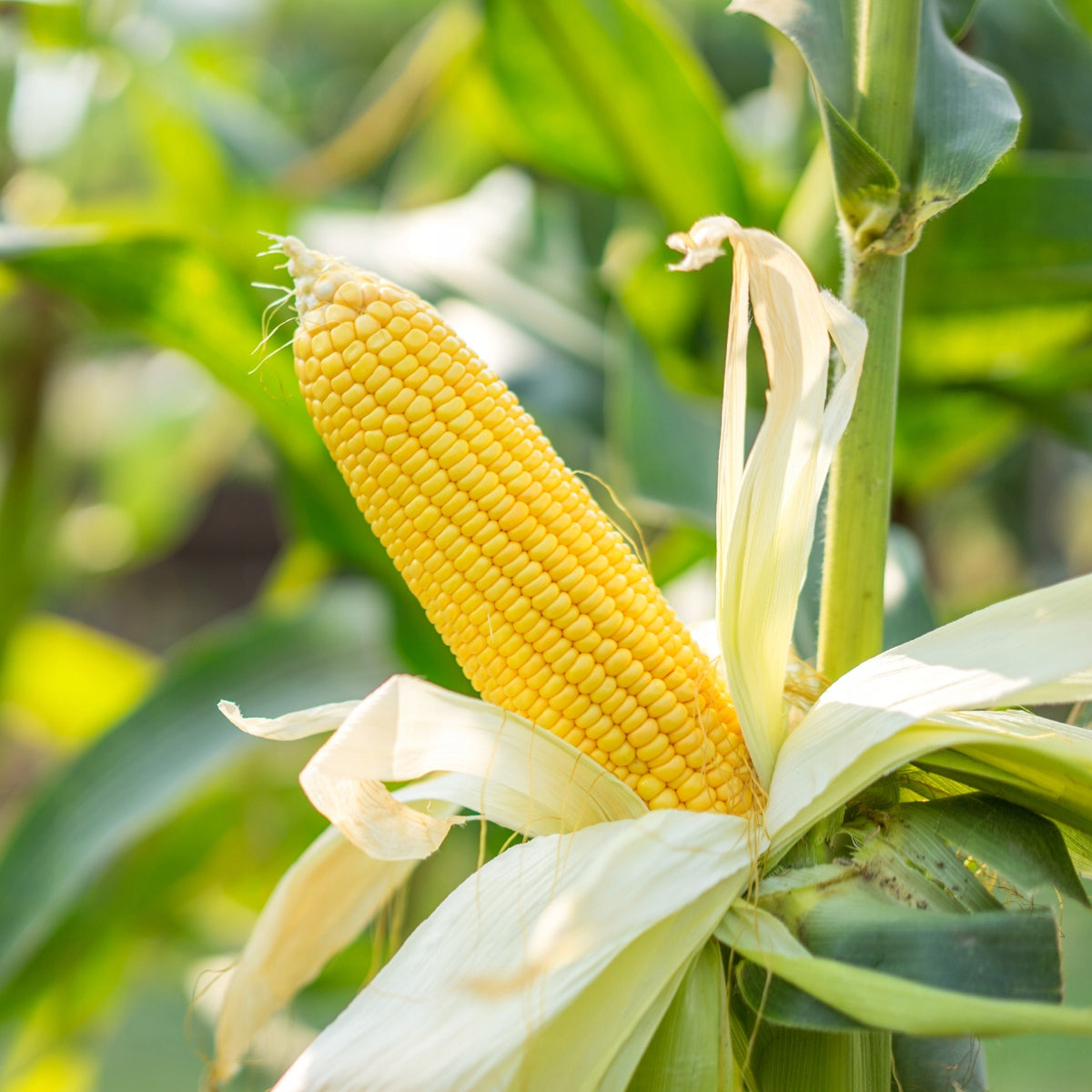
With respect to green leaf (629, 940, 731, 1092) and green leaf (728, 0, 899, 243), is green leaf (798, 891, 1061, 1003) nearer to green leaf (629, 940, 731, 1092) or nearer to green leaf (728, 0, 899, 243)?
green leaf (629, 940, 731, 1092)

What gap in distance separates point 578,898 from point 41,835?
48 cm

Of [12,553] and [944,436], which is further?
[12,553]

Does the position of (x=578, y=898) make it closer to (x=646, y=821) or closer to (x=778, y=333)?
(x=646, y=821)

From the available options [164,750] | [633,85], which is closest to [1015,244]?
[633,85]

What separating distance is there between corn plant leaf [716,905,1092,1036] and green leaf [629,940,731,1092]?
0.02m

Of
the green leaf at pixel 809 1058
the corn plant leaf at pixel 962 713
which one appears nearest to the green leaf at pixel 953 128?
the corn plant leaf at pixel 962 713

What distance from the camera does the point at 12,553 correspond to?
88 centimetres

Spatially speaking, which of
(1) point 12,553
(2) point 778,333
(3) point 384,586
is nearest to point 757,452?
(2) point 778,333

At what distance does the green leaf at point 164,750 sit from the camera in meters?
0.54

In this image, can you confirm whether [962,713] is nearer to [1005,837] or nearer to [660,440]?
[1005,837]

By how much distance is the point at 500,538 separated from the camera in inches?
10.5

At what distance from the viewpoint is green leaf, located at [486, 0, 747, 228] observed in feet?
1.82

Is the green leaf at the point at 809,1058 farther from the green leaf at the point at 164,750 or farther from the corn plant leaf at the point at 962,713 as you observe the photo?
the green leaf at the point at 164,750

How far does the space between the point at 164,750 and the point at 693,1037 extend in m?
0.44
